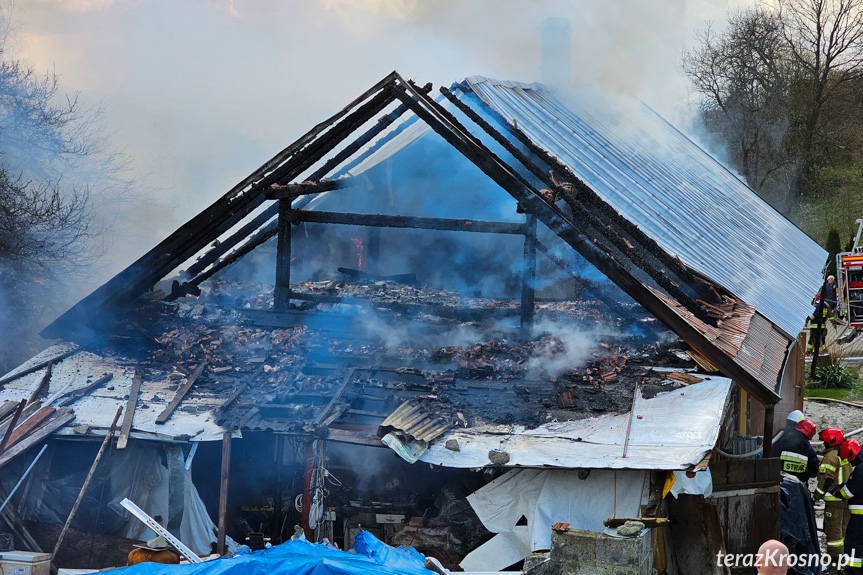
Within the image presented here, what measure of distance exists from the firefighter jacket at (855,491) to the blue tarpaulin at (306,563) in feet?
15.9

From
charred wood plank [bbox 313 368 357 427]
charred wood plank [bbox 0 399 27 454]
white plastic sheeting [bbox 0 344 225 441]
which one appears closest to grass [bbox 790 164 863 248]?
charred wood plank [bbox 313 368 357 427]

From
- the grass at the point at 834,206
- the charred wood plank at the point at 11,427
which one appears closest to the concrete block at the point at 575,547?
the charred wood plank at the point at 11,427

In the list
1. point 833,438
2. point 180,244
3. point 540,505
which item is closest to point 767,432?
point 833,438

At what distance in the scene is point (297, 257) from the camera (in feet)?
47.7

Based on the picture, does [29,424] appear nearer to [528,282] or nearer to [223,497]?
[223,497]

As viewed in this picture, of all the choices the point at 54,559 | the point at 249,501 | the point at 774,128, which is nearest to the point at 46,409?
the point at 54,559

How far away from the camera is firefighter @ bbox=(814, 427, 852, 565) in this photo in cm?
912

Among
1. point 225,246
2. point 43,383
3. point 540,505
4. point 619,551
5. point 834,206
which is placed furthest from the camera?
point 834,206

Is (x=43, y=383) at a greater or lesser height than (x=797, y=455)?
greater

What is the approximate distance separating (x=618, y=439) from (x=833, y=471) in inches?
147

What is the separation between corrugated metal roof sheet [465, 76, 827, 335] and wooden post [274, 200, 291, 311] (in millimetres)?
4216

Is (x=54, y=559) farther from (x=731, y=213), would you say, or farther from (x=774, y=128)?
(x=774, y=128)

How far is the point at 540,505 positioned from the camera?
23.3 ft

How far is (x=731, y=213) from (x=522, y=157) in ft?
24.4
